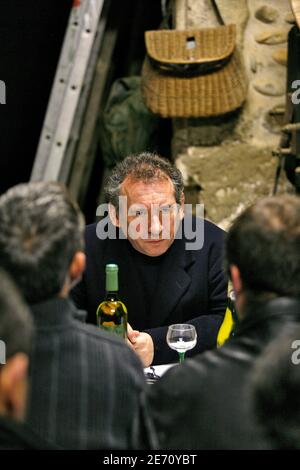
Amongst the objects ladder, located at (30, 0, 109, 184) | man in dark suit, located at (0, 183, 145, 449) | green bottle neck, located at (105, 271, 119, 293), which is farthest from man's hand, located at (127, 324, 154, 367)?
ladder, located at (30, 0, 109, 184)

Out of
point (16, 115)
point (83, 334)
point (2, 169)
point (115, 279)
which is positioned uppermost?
point (83, 334)

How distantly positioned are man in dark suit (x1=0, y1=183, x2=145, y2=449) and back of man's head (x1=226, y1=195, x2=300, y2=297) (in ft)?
→ 1.07

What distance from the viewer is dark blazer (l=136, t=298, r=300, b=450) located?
1.59m

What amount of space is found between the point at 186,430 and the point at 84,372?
0.80ft

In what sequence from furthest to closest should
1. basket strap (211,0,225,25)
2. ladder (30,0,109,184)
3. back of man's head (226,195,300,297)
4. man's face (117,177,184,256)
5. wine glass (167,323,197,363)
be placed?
ladder (30,0,109,184)
basket strap (211,0,225,25)
man's face (117,177,184,256)
wine glass (167,323,197,363)
back of man's head (226,195,300,297)

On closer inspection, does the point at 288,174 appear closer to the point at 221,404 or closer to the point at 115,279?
the point at 115,279

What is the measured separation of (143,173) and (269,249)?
4.30 feet

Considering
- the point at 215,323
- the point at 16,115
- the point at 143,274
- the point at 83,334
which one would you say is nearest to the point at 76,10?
the point at 16,115

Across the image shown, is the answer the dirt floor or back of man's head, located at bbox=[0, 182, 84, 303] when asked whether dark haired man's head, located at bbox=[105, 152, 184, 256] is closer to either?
back of man's head, located at bbox=[0, 182, 84, 303]

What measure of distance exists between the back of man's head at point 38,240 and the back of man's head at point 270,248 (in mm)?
365

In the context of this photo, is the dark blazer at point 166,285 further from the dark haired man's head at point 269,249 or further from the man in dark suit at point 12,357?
the man in dark suit at point 12,357

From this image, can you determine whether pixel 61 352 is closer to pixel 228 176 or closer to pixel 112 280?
pixel 112 280

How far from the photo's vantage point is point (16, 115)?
19.8 feet

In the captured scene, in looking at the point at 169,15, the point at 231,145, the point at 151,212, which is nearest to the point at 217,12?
the point at 169,15
